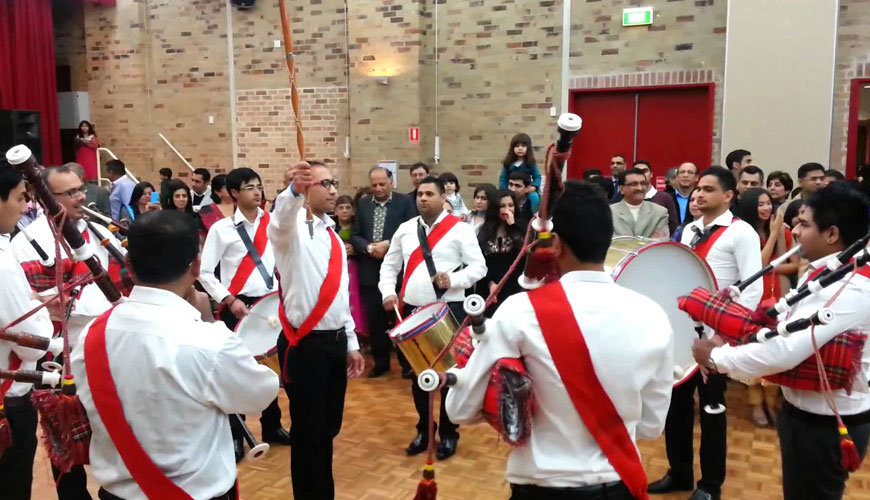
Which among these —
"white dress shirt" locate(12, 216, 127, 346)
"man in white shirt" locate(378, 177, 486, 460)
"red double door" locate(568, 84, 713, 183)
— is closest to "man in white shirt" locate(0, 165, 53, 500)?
"white dress shirt" locate(12, 216, 127, 346)

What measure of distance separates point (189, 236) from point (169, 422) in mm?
495

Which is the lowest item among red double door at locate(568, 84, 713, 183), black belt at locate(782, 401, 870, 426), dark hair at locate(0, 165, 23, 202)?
black belt at locate(782, 401, 870, 426)

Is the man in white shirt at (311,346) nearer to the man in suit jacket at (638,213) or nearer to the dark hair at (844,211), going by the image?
the dark hair at (844,211)

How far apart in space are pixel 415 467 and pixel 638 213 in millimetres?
2450

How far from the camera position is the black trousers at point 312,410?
324 cm

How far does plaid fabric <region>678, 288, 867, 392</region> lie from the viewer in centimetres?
223

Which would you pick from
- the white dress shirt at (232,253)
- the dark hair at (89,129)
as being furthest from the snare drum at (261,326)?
the dark hair at (89,129)

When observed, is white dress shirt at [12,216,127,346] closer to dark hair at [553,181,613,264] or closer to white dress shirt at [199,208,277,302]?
white dress shirt at [199,208,277,302]

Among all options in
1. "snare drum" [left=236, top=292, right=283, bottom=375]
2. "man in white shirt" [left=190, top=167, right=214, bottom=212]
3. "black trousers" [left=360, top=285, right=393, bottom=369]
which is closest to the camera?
"snare drum" [left=236, top=292, right=283, bottom=375]

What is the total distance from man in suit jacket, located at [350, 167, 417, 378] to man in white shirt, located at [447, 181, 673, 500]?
4.14 metres

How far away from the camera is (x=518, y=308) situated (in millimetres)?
1803

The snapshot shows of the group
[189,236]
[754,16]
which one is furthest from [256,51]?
[189,236]

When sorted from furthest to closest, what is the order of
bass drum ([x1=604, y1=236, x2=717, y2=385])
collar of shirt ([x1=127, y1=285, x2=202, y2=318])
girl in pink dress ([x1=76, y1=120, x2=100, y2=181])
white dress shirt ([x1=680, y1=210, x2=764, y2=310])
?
girl in pink dress ([x1=76, y1=120, x2=100, y2=181])
white dress shirt ([x1=680, y1=210, x2=764, y2=310])
bass drum ([x1=604, y1=236, x2=717, y2=385])
collar of shirt ([x1=127, y1=285, x2=202, y2=318])

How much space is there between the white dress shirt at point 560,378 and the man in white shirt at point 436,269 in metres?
2.38
